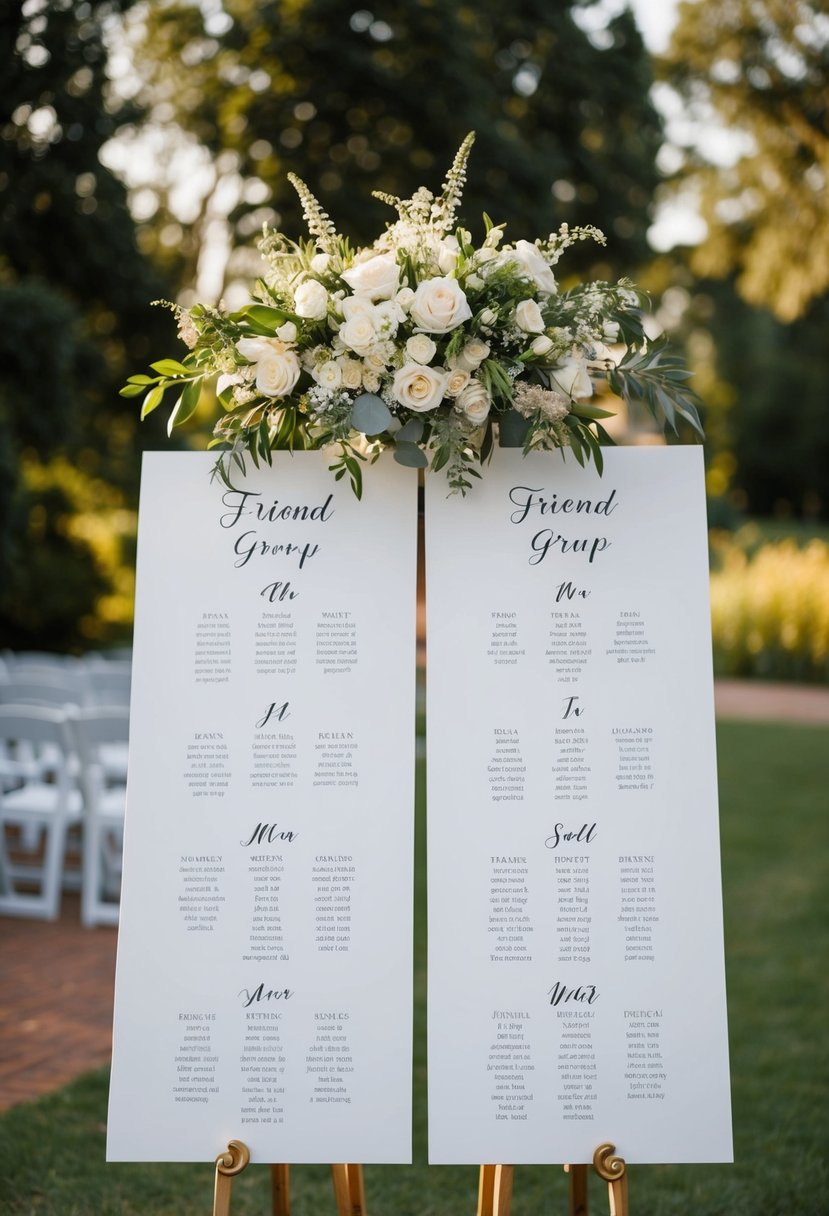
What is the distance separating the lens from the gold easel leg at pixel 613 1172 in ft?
8.09

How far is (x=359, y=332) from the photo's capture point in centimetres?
244

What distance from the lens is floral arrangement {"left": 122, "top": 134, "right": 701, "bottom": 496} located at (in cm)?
249

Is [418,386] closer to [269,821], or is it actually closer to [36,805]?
[269,821]

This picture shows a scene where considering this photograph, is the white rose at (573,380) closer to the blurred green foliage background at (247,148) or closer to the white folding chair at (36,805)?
the white folding chair at (36,805)

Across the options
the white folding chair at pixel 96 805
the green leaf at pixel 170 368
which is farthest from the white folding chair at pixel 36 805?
the green leaf at pixel 170 368

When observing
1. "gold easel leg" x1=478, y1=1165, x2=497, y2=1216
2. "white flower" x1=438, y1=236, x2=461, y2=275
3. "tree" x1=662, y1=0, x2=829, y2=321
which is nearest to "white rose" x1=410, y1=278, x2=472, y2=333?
"white flower" x1=438, y1=236, x2=461, y2=275

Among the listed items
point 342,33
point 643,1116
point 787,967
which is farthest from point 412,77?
point 643,1116

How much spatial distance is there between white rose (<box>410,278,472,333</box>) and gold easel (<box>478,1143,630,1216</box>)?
1894 mm

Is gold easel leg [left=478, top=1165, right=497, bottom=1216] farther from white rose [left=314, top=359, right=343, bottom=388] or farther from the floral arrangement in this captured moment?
white rose [left=314, top=359, right=343, bottom=388]

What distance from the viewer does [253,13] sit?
11016 millimetres

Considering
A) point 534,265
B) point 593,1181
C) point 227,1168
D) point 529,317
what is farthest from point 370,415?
point 593,1181

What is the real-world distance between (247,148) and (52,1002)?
9.30 m

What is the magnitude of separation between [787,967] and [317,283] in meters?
4.73

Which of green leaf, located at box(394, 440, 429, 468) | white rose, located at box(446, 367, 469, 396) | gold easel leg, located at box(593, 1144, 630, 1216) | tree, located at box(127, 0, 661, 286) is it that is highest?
tree, located at box(127, 0, 661, 286)
